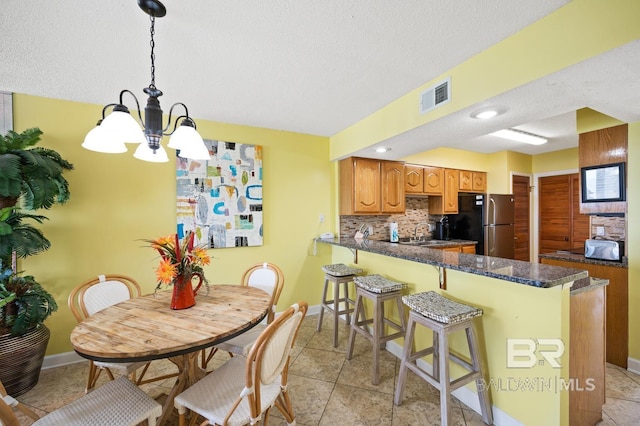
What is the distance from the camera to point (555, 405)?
55.3 inches

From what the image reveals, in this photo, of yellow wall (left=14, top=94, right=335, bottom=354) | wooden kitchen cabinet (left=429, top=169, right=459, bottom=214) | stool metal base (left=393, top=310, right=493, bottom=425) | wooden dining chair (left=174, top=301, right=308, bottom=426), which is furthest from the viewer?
wooden kitchen cabinet (left=429, top=169, right=459, bottom=214)

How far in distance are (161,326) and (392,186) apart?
3.18m

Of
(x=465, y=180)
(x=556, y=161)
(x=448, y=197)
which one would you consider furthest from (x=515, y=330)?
(x=556, y=161)

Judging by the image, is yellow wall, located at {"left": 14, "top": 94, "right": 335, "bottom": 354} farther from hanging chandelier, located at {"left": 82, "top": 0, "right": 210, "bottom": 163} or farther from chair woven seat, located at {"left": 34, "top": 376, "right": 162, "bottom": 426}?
chair woven seat, located at {"left": 34, "top": 376, "right": 162, "bottom": 426}

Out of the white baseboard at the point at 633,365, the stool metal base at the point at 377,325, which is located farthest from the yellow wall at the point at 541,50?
the white baseboard at the point at 633,365

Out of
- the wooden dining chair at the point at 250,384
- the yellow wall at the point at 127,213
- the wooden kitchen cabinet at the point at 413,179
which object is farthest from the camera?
the wooden kitchen cabinet at the point at 413,179

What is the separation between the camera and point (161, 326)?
1.40m

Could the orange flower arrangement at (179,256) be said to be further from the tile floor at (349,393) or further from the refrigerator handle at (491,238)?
the refrigerator handle at (491,238)

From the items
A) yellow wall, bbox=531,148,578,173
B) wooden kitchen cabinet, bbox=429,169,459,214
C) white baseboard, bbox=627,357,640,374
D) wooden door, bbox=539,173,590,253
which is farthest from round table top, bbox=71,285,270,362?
yellow wall, bbox=531,148,578,173

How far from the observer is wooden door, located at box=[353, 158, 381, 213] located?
11.3 ft

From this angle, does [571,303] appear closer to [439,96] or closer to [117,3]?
[439,96]

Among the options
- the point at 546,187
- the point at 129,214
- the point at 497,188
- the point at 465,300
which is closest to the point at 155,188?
the point at 129,214

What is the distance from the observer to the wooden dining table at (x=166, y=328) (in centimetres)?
118

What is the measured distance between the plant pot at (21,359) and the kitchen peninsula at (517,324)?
3057 mm
